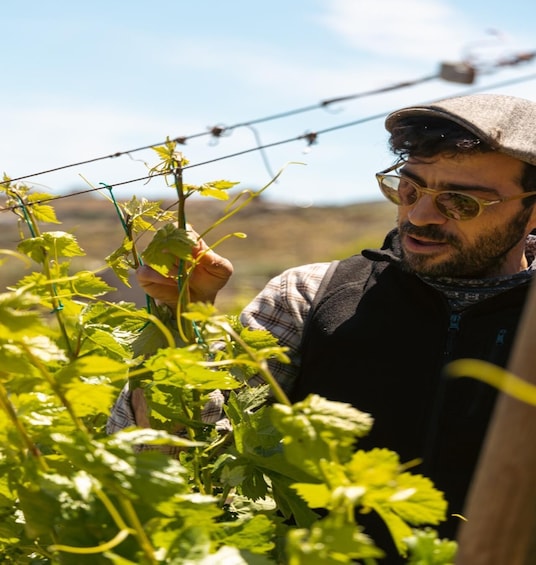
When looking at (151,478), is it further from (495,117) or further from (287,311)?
(495,117)

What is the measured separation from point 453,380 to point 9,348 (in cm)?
148

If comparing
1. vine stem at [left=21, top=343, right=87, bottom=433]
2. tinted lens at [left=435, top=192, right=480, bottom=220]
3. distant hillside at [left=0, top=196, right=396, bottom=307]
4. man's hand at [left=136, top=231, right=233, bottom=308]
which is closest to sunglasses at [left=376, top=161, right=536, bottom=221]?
tinted lens at [left=435, top=192, right=480, bottom=220]

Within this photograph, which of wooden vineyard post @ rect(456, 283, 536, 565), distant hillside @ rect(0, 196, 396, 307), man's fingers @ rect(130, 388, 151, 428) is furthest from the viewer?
distant hillside @ rect(0, 196, 396, 307)

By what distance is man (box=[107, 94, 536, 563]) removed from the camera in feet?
6.93

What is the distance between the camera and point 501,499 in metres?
0.63

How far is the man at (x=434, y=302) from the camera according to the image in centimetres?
211

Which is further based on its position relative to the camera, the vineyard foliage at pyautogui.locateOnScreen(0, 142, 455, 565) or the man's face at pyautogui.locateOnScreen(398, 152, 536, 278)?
the man's face at pyautogui.locateOnScreen(398, 152, 536, 278)

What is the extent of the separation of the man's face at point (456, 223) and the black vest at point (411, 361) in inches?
3.3

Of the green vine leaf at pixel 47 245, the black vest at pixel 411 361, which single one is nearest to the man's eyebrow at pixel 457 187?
the black vest at pixel 411 361

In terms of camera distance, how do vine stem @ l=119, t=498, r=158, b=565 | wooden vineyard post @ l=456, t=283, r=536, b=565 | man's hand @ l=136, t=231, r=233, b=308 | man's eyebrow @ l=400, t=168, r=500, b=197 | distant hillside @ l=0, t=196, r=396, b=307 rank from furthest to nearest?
distant hillside @ l=0, t=196, r=396, b=307 < man's eyebrow @ l=400, t=168, r=500, b=197 < man's hand @ l=136, t=231, r=233, b=308 < vine stem @ l=119, t=498, r=158, b=565 < wooden vineyard post @ l=456, t=283, r=536, b=565

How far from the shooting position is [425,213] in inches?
85.0

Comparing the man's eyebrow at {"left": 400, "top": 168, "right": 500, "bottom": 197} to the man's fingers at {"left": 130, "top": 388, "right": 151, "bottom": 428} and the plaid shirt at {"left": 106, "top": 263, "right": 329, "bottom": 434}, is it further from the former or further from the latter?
the man's fingers at {"left": 130, "top": 388, "right": 151, "bottom": 428}

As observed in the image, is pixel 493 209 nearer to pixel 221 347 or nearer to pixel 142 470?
pixel 221 347

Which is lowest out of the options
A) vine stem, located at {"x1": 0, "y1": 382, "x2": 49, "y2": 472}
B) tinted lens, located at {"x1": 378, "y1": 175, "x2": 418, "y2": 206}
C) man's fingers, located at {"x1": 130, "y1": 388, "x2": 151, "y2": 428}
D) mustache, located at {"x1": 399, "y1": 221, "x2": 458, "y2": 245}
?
man's fingers, located at {"x1": 130, "y1": 388, "x2": 151, "y2": 428}
